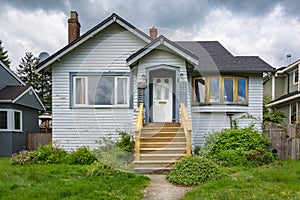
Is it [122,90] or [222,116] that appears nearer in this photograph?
[122,90]

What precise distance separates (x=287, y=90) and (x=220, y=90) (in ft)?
34.4

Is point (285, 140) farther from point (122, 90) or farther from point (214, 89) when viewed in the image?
point (122, 90)

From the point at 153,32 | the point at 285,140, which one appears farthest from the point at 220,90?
the point at 153,32

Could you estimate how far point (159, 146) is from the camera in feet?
30.6

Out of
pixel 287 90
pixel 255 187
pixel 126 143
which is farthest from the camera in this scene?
pixel 287 90

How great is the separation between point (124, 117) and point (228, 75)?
5435 mm

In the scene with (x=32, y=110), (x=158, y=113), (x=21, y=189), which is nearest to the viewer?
(x=21, y=189)

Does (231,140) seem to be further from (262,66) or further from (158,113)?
(262,66)

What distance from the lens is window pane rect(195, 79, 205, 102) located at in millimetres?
12711

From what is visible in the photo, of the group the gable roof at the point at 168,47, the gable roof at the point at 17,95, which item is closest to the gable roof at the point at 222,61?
the gable roof at the point at 168,47

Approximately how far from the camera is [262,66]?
12609 millimetres

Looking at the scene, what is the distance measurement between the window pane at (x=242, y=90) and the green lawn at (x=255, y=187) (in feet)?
18.3

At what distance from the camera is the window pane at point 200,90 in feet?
41.7

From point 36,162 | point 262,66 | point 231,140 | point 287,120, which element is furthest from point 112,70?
point 287,120
